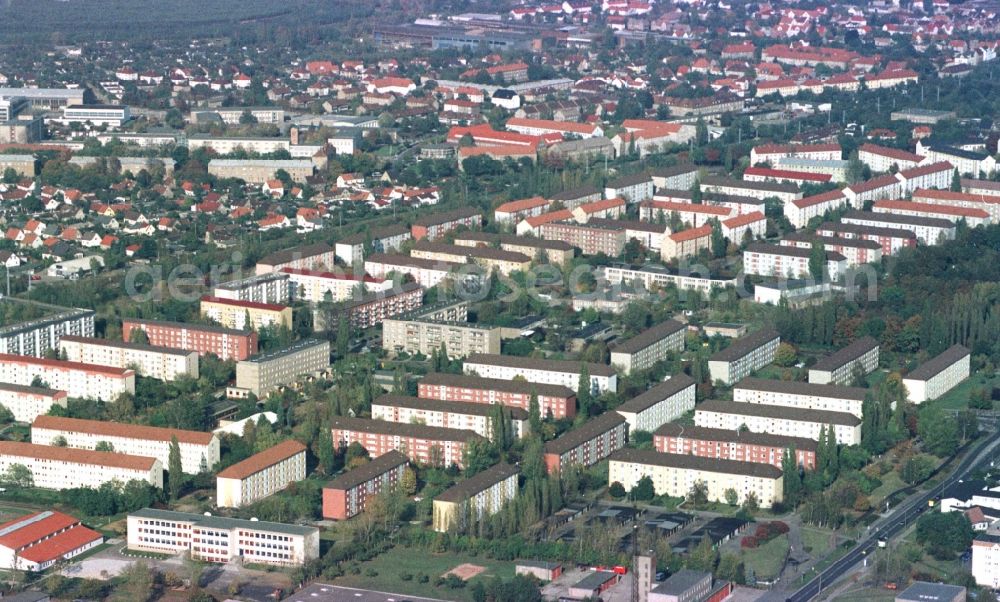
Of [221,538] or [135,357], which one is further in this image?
[135,357]

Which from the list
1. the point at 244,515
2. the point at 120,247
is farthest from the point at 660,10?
the point at 244,515

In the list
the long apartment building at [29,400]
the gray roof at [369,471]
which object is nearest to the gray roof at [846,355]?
the gray roof at [369,471]

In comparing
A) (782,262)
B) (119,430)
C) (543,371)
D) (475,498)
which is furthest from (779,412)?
(782,262)

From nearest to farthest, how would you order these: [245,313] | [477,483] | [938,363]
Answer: [477,483] → [938,363] → [245,313]

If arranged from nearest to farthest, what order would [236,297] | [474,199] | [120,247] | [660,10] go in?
[236,297], [120,247], [474,199], [660,10]

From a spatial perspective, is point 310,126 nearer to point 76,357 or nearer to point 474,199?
point 474,199

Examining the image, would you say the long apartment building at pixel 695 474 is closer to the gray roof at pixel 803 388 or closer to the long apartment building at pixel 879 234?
the gray roof at pixel 803 388

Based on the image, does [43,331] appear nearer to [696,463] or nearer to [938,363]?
[696,463]
